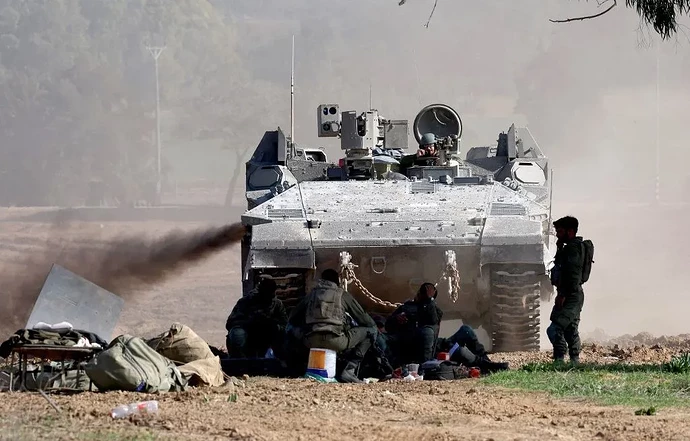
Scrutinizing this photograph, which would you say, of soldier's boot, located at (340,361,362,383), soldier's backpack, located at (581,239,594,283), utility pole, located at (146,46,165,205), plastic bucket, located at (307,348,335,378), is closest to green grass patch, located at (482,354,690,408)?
soldier's backpack, located at (581,239,594,283)

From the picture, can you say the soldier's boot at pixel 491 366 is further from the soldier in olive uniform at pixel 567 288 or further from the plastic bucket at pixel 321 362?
the plastic bucket at pixel 321 362

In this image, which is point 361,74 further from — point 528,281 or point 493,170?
point 528,281

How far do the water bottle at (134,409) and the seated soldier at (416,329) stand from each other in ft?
14.0

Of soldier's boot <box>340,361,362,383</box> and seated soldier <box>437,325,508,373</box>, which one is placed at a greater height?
seated soldier <box>437,325,508,373</box>

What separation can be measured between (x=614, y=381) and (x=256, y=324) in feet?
13.0

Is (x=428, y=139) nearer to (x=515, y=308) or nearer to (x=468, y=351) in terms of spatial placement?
(x=515, y=308)

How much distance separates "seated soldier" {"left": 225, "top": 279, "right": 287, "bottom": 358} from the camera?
48.2 ft

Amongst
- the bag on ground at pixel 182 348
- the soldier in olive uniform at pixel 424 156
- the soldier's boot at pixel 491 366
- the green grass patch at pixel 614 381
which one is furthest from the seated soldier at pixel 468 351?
the soldier in olive uniform at pixel 424 156

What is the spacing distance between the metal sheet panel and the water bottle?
2814 mm

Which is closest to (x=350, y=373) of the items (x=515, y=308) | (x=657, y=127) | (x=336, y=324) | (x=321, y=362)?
(x=321, y=362)

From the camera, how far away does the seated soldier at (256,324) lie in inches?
578

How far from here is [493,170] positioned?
762 inches

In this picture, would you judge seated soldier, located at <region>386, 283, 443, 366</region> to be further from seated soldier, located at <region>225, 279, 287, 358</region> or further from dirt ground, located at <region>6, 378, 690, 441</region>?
dirt ground, located at <region>6, 378, 690, 441</region>

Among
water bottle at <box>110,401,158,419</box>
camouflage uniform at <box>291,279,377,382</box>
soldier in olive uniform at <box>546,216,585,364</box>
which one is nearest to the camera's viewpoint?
water bottle at <box>110,401,158,419</box>
